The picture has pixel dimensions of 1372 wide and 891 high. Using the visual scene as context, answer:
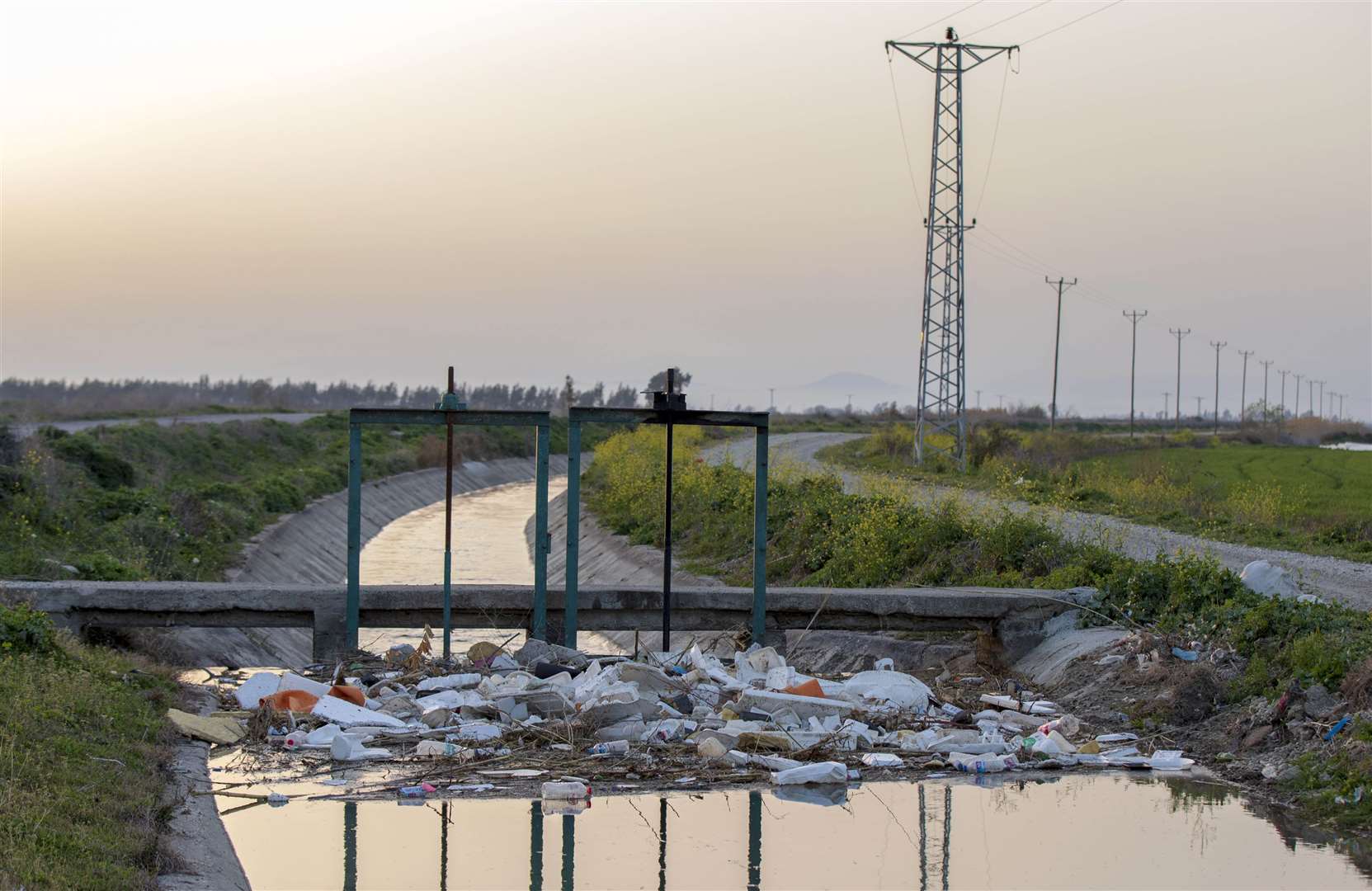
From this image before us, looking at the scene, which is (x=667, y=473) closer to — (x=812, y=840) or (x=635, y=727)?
(x=635, y=727)

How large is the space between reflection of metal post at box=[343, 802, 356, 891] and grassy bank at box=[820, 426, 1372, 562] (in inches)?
484

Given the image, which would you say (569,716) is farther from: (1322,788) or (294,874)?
(1322,788)

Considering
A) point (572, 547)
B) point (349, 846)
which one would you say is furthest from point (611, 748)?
point (572, 547)

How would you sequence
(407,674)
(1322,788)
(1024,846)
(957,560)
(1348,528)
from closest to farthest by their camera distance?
(1024,846) → (1322,788) → (407,674) → (957,560) → (1348,528)

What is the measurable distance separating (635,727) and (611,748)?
1.22 ft

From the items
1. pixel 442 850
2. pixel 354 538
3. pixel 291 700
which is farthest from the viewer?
pixel 354 538

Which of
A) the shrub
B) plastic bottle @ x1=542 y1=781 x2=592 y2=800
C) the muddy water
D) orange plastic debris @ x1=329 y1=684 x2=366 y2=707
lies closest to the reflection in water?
plastic bottle @ x1=542 y1=781 x2=592 y2=800

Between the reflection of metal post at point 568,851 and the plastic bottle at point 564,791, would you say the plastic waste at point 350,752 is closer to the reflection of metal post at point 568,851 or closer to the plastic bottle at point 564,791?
the plastic bottle at point 564,791

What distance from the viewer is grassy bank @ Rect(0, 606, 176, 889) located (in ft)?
20.7

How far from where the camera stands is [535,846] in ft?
26.0

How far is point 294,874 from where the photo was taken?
7.44m

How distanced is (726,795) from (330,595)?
17.3ft

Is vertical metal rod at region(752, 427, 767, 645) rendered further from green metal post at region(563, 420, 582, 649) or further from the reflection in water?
the reflection in water

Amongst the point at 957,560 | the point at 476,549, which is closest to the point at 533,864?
the point at 957,560
